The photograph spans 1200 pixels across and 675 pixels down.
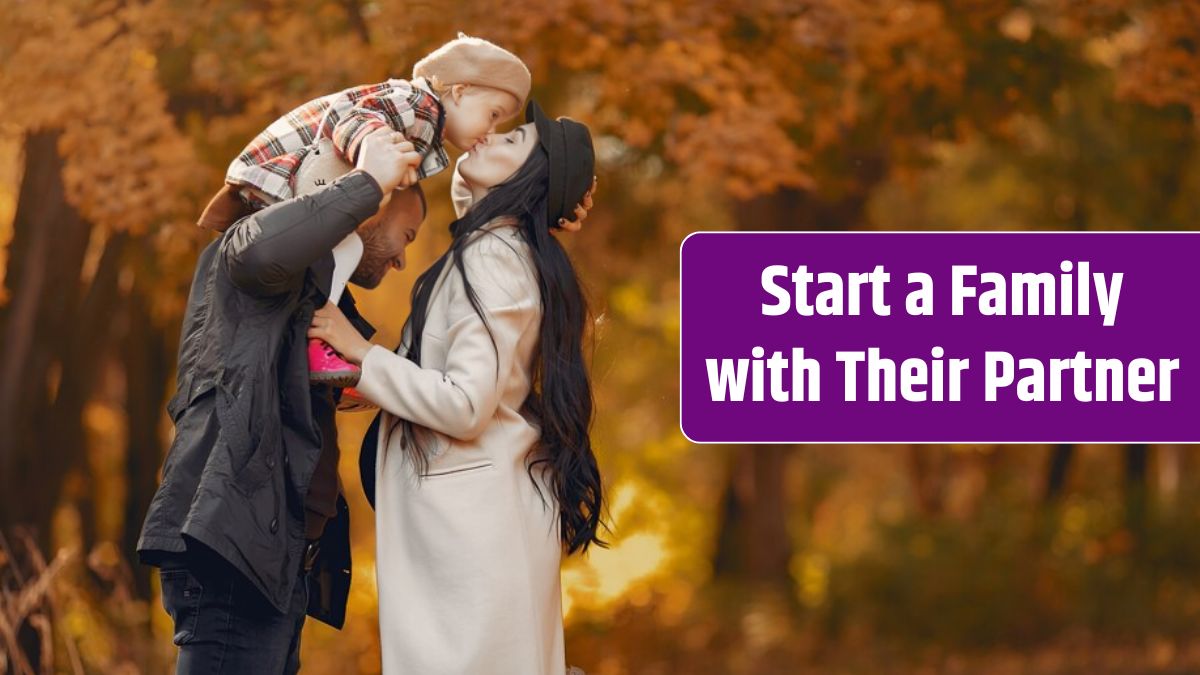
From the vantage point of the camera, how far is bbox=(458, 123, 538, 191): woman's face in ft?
11.4

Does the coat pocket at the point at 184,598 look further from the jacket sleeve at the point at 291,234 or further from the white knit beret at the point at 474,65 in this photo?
the white knit beret at the point at 474,65

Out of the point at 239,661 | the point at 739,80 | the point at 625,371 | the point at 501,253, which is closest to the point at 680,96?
the point at 739,80

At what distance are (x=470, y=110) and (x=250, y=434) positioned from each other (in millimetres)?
875

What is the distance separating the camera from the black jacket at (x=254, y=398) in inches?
121

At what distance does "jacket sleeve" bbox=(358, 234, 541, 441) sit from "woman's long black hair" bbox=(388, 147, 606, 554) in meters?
0.04

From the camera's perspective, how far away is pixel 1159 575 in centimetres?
1209

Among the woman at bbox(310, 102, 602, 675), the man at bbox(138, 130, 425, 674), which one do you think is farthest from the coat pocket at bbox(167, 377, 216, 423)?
the woman at bbox(310, 102, 602, 675)

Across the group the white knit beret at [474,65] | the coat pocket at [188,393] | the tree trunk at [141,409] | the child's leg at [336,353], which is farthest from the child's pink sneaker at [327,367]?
the tree trunk at [141,409]

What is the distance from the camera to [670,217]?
38.4 feet

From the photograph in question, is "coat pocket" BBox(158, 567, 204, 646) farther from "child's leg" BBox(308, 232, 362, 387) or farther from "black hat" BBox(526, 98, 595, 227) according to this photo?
"black hat" BBox(526, 98, 595, 227)

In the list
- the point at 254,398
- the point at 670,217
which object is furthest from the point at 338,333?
the point at 670,217

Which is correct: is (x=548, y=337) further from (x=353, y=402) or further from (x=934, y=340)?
(x=934, y=340)

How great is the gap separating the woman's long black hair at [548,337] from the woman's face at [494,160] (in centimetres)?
2

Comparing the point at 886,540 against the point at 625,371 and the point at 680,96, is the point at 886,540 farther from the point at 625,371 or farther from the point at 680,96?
the point at 680,96
